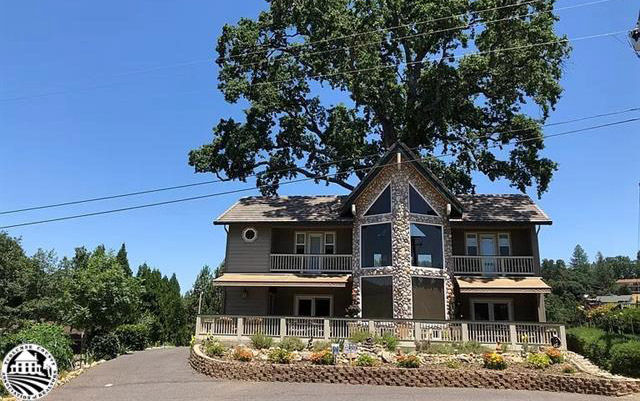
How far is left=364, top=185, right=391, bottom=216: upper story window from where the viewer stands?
22.6 metres

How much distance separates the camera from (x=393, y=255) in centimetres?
2167

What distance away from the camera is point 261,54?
28.6 metres

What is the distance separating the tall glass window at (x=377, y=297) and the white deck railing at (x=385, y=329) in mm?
2364

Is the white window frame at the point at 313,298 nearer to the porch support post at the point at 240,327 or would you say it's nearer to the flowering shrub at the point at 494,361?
the porch support post at the point at 240,327

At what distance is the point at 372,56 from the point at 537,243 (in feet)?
38.0

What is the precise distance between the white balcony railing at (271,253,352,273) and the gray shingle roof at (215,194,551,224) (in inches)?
66.9

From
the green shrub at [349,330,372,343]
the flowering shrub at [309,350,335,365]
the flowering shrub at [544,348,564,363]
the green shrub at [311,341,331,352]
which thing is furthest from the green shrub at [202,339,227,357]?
the flowering shrub at [544,348,564,363]

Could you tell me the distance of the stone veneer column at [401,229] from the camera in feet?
69.5

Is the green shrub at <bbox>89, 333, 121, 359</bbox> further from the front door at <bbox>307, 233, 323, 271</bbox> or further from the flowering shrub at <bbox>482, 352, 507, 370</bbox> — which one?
the flowering shrub at <bbox>482, 352, 507, 370</bbox>

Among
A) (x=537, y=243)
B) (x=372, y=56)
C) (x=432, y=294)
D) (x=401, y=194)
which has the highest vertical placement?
(x=372, y=56)

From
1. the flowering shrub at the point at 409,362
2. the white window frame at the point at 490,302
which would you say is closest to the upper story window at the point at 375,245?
the white window frame at the point at 490,302

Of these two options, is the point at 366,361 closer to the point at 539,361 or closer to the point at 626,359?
the point at 539,361

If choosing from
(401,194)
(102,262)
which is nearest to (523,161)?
(401,194)

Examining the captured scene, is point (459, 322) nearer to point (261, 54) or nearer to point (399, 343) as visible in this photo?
point (399, 343)
